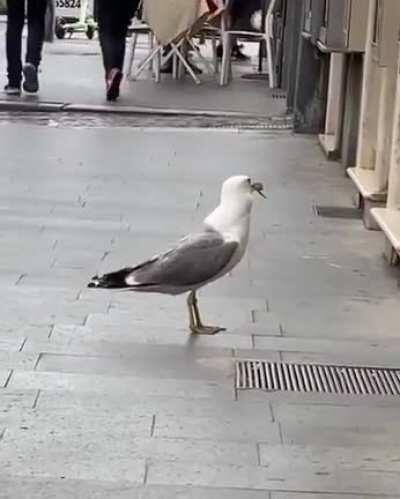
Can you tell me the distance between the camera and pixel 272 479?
13.1ft

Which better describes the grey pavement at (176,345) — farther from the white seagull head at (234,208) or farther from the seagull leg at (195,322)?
the white seagull head at (234,208)

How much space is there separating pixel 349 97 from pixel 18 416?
587 centimetres

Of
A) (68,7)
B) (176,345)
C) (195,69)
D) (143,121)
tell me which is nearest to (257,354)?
(176,345)

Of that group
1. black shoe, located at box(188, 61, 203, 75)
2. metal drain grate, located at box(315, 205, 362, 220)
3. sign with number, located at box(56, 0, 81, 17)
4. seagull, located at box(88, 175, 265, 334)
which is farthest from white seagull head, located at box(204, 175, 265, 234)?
sign with number, located at box(56, 0, 81, 17)

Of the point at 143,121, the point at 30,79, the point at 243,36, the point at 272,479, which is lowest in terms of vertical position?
the point at 143,121

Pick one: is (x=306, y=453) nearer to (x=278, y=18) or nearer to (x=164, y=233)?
(x=164, y=233)

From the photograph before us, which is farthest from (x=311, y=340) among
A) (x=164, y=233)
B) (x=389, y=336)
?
(x=164, y=233)

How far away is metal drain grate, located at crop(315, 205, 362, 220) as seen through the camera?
8.29m

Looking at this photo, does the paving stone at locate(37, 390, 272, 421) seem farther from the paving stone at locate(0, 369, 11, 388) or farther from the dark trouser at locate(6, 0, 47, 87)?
the dark trouser at locate(6, 0, 47, 87)

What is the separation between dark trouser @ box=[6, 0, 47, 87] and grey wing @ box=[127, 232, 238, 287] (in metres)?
7.74

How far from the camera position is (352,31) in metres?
9.01

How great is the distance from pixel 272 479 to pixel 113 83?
9.54 metres

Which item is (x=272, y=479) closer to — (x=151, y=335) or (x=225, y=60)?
(x=151, y=335)

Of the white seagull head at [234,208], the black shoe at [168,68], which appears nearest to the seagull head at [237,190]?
the white seagull head at [234,208]
